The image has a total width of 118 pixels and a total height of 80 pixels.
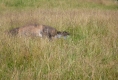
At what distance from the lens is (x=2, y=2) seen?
57.1 feet

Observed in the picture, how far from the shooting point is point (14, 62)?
137 inches

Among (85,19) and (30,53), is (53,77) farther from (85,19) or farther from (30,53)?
(85,19)

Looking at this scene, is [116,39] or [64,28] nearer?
[116,39]

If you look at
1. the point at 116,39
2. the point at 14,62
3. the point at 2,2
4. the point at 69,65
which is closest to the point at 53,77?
the point at 69,65

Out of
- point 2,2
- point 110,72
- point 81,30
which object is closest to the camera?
point 110,72

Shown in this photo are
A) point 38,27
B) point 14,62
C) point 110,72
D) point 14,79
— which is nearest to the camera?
point 14,79

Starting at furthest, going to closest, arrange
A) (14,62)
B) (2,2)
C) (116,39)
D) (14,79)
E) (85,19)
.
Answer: (2,2) → (85,19) → (116,39) → (14,62) → (14,79)

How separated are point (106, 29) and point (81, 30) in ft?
2.56

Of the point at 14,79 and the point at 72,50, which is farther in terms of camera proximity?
the point at 72,50

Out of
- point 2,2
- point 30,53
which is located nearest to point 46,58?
point 30,53

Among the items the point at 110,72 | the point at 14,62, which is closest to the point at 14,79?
the point at 14,62

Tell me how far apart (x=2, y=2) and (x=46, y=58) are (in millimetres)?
14998

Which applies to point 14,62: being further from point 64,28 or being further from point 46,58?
point 64,28

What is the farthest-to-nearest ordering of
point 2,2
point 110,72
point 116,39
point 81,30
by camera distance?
point 2,2 < point 81,30 < point 116,39 < point 110,72
